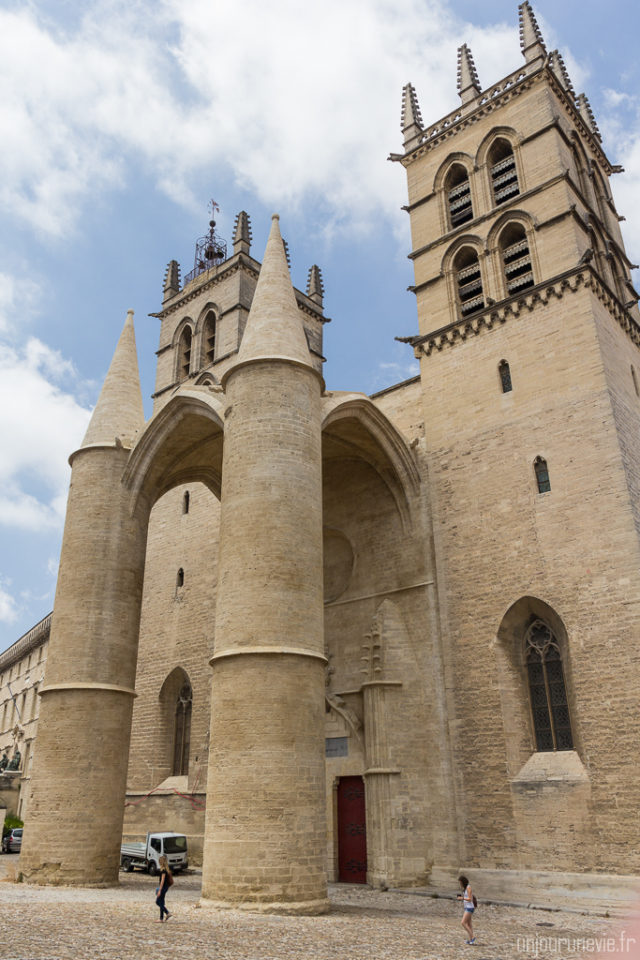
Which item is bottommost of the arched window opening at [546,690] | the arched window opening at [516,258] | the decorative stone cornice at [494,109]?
the arched window opening at [546,690]

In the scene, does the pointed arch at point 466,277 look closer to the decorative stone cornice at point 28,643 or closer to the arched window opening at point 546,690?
the arched window opening at point 546,690

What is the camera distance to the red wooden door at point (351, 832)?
45.9 feet

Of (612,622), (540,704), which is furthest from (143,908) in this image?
(612,622)

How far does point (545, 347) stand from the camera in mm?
15242

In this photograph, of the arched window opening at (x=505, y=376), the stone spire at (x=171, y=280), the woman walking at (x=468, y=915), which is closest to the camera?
the woman walking at (x=468, y=915)

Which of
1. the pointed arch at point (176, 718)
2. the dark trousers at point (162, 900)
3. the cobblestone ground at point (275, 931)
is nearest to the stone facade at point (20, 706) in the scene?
the pointed arch at point (176, 718)

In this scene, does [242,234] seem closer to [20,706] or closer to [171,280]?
[171,280]

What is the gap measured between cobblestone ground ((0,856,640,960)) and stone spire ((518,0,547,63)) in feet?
61.8

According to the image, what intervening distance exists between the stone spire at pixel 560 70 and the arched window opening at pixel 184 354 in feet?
44.4

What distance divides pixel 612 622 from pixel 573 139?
42.5 ft

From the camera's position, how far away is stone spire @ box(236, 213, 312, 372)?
13086mm

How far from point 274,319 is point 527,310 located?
18.8ft

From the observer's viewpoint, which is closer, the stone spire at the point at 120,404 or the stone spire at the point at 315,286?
the stone spire at the point at 120,404

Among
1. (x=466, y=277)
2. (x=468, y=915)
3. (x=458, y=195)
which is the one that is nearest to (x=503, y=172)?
(x=458, y=195)
